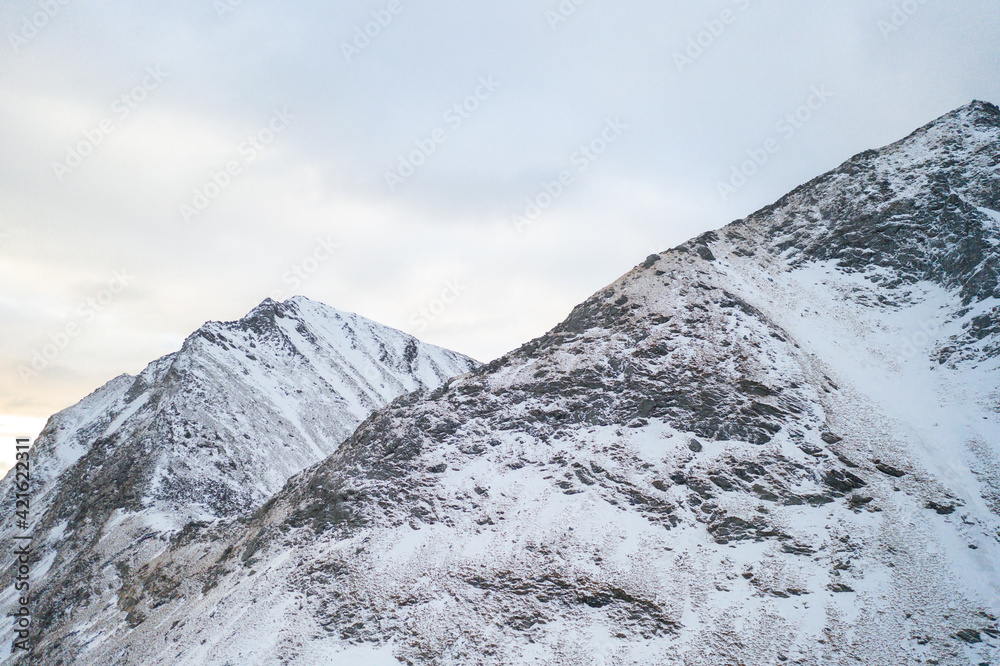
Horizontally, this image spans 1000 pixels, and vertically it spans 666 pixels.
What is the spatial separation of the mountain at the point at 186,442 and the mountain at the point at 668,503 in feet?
18.7

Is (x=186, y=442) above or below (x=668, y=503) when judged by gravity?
above

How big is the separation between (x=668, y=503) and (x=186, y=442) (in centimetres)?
4373

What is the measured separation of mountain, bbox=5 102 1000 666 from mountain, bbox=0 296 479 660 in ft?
18.7

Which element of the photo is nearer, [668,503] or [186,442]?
[668,503]

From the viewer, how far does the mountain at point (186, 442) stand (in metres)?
46.4

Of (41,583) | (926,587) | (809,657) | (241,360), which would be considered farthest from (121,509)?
(926,587)

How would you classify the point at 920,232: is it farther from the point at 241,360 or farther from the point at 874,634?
the point at 241,360

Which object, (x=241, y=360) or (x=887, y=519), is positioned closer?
(x=887, y=519)

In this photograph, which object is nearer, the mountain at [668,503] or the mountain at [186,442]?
the mountain at [668,503]

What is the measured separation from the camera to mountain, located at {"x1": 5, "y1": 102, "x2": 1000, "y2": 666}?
24188 mm

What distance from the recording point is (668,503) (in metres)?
29.7

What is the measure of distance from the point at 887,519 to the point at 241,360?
69.5 meters

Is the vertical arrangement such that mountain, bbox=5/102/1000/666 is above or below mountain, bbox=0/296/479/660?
below

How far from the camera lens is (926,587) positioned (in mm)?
23938
